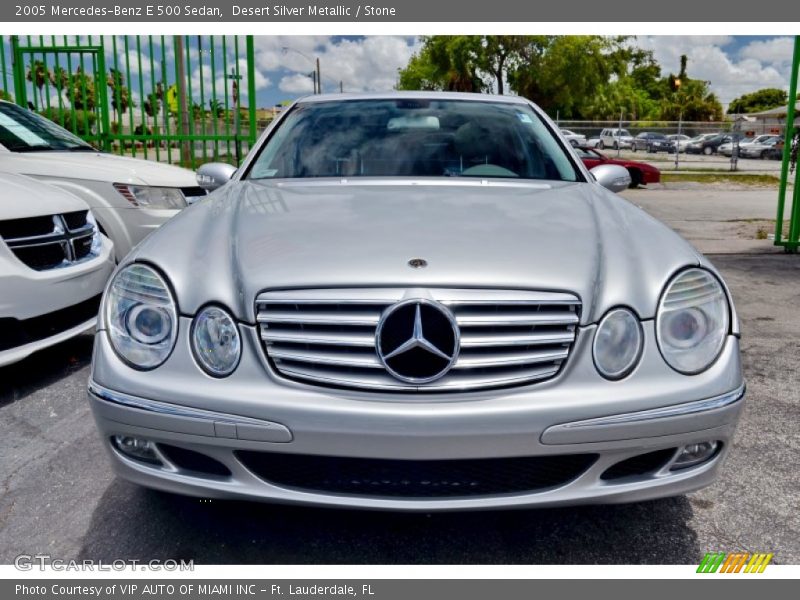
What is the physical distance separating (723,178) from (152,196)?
813 inches

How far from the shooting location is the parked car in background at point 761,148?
34.1m

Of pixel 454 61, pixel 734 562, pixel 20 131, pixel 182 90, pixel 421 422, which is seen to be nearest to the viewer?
pixel 421 422

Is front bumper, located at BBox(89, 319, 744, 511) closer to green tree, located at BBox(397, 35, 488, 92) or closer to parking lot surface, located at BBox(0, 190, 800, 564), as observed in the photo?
parking lot surface, located at BBox(0, 190, 800, 564)

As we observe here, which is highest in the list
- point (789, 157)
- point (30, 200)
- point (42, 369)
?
point (789, 157)

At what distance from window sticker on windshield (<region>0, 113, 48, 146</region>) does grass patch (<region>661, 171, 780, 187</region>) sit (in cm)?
1878

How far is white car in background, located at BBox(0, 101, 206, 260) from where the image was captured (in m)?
4.99

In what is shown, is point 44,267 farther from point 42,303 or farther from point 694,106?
point 694,106

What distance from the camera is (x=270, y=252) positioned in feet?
6.69

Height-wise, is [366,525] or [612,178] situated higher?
[612,178]

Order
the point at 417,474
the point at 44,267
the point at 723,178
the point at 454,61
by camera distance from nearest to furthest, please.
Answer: the point at 417,474
the point at 44,267
the point at 723,178
the point at 454,61

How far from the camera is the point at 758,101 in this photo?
9669cm

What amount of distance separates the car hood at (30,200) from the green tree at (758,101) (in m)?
102

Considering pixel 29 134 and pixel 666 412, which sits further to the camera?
pixel 29 134

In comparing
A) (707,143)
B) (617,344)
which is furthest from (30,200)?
(707,143)
